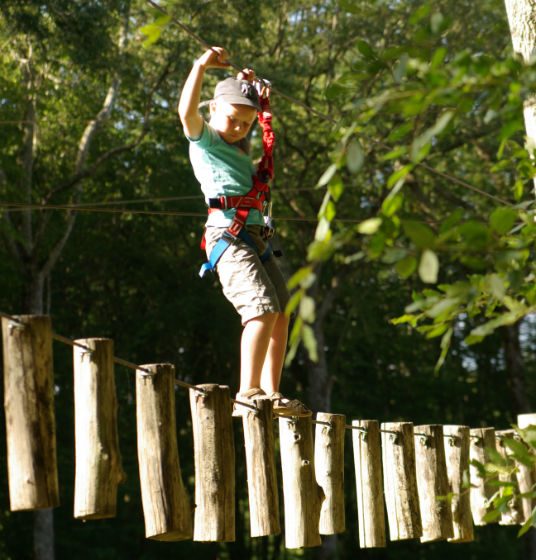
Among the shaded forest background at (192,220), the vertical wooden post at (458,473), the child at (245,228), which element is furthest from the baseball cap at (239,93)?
the shaded forest background at (192,220)

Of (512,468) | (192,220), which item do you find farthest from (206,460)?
(192,220)

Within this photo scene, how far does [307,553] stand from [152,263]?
19.3 feet

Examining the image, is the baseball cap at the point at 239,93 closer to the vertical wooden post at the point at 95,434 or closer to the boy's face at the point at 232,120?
the boy's face at the point at 232,120

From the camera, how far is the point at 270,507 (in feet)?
13.3

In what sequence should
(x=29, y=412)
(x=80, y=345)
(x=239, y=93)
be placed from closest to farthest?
(x=29, y=412)
(x=80, y=345)
(x=239, y=93)

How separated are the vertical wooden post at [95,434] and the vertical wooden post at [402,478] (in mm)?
2136

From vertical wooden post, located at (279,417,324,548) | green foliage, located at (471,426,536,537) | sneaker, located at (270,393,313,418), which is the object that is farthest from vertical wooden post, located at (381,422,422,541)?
green foliage, located at (471,426,536,537)

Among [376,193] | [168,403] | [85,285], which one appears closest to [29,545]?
[85,285]

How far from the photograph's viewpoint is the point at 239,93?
4359 millimetres

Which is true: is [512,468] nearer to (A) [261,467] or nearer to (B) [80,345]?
(A) [261,467]

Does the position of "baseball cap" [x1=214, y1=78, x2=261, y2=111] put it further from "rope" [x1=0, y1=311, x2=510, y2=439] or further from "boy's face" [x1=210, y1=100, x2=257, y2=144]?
"rope" [x1=0, y1=311, x2=510, y2=439]

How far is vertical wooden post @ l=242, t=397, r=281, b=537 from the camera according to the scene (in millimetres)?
3967

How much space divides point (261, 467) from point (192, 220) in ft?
52.7

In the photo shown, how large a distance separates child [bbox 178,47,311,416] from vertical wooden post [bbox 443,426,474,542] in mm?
1446
